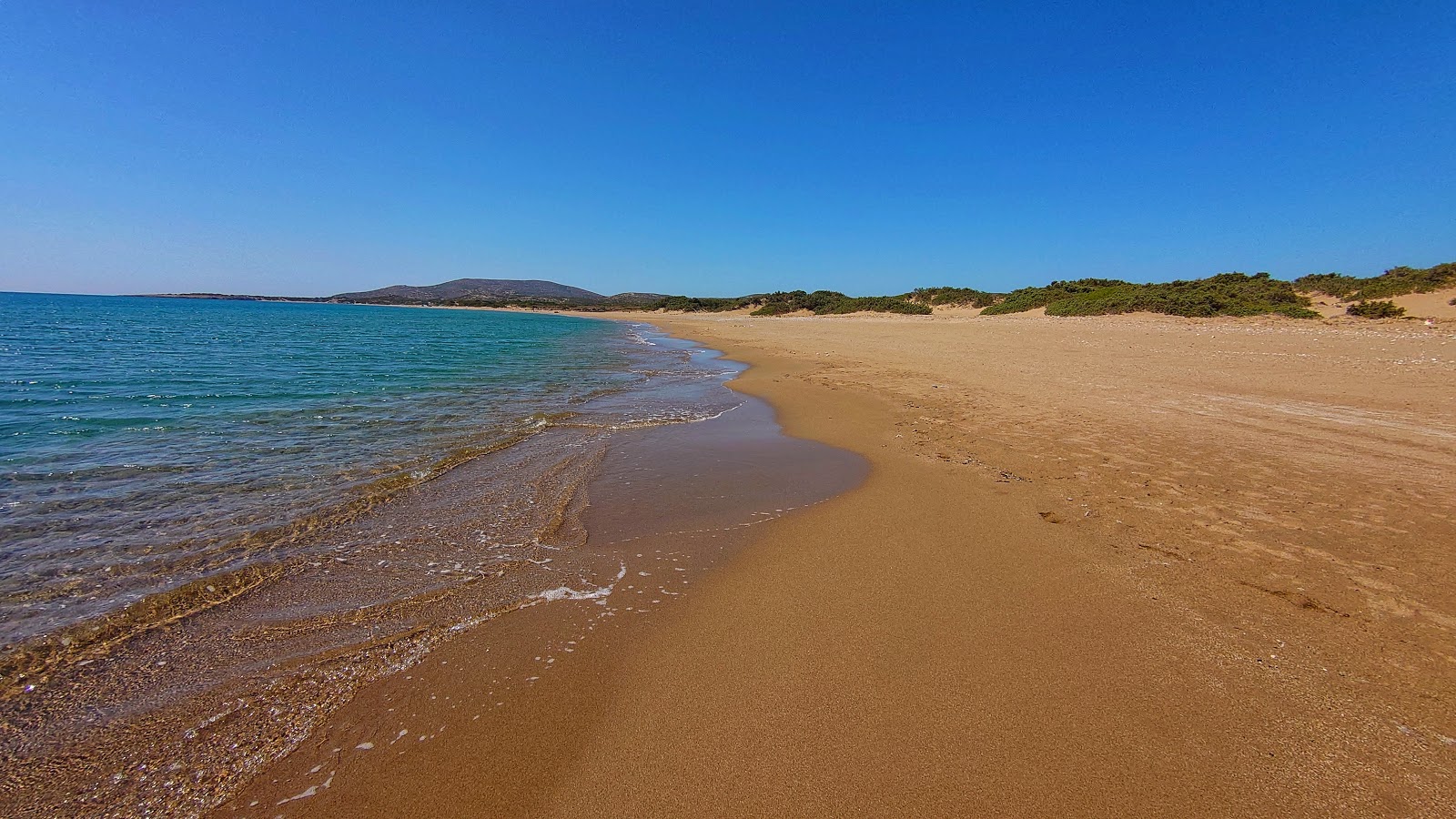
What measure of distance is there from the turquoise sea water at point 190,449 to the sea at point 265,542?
0.12ft

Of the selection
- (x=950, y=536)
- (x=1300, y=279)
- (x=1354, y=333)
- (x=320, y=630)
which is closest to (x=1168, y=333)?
(x=1354, y=333)

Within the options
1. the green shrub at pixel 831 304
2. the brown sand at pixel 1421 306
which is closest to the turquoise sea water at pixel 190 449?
the brown sand at pixel 1421 306

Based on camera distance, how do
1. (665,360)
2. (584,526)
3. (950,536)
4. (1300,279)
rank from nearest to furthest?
(950,536) < (584,526) < (665,360) < (1300,279)

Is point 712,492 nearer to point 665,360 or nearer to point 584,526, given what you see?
point 584,526

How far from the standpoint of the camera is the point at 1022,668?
9.52 feet

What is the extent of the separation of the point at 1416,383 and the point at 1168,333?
11764mm

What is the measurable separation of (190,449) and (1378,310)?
3518 centimetres

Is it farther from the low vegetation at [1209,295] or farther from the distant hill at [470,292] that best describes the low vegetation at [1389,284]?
the distant hill at [470,292]

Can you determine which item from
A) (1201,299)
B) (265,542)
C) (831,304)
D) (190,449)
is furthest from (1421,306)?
(831,304)

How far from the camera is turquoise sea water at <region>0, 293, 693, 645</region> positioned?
3.99 meters

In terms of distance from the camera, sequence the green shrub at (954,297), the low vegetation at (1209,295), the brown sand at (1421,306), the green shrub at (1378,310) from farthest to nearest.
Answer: the green shrub at (954,297)
the low vegetation at (1209,295)
the green shrub at (1378,310)
the brown sand at (1421,306)

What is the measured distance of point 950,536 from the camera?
459 centimetres

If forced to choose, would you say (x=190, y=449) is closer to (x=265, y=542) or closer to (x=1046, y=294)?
(x=265, y=542)

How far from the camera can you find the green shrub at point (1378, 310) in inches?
797
